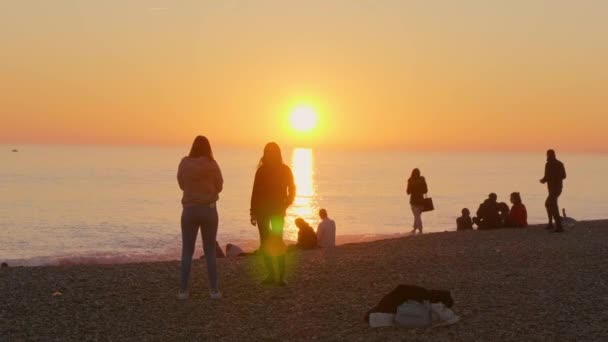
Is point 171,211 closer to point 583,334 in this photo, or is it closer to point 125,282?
point 125,282

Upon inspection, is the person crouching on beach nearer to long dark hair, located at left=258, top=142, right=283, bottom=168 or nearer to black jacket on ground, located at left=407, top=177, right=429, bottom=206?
long dark hair, located at left=258, top=142, right=283, bottom=168

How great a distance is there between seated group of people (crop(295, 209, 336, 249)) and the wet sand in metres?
2.48

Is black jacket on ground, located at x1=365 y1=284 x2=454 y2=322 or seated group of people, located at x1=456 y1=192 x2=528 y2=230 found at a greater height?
seated group of people, located at x1=456 y1=192 x2=528 y2=230

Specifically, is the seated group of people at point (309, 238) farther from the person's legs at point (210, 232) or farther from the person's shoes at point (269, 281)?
the person's legs at point (210, 232)

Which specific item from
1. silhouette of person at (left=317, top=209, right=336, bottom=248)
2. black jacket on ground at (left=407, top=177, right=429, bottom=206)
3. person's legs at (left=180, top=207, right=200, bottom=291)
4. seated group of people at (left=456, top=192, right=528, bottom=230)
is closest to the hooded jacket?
person's legs at (left=180, top=207, right=200, bottom=291)

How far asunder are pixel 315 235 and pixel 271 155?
8.22 m

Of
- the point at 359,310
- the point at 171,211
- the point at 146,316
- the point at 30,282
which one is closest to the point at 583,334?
the point at 359,310

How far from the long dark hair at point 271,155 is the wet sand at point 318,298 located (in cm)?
215

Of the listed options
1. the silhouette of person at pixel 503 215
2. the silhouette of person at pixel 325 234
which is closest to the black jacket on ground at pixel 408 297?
the silhouette of person at pixel 325 234

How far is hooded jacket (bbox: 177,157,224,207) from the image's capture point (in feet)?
34.8

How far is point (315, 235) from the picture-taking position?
1947 centimetres

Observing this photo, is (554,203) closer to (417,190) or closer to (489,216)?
(489,216)

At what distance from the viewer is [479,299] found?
10664 mm

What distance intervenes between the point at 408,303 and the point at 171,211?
5487 centimetres
